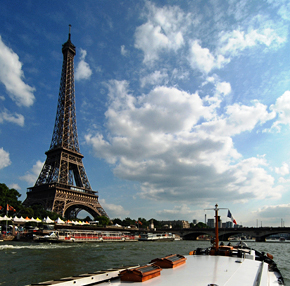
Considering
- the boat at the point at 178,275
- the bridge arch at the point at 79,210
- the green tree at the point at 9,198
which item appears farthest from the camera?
the bridge arch at the point at 79,210

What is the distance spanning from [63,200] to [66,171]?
13359mm

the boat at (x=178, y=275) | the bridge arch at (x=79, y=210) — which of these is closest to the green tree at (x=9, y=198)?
the bridge arch at (x=79, y=210)

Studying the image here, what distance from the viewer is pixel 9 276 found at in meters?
15.5

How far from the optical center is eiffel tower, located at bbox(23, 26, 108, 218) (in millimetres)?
78625

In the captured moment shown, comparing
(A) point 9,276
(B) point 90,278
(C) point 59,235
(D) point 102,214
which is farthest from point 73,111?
(B) point 90,278

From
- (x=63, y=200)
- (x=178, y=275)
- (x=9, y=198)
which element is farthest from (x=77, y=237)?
(x=178, y=275)

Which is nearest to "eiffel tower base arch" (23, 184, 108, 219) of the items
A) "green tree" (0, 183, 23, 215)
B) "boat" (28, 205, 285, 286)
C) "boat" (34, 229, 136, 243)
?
"green tree" (0, 183, 23, 215)

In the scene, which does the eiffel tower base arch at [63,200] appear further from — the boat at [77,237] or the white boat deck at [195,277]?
the white boat deck at [195,277]

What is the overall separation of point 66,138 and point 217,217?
285 feet

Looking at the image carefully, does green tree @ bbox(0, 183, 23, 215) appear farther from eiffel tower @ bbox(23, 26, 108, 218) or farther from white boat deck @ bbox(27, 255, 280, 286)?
white boat deck @ bbox(27, 255, 280, 286)

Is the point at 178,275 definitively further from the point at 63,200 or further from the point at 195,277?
the point at 63,200

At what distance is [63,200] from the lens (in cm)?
7744

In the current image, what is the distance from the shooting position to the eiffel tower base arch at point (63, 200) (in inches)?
2992

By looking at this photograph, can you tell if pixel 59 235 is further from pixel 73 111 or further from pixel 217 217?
pixel 73 111
